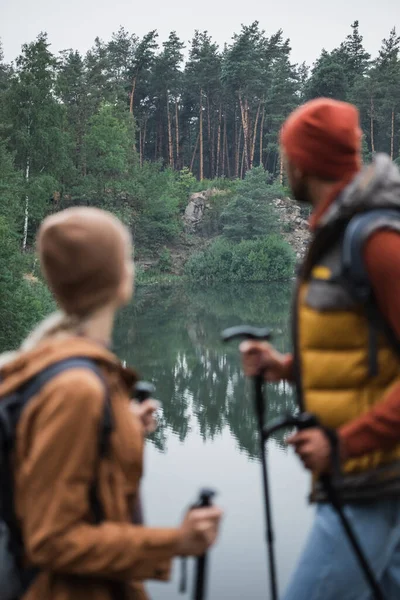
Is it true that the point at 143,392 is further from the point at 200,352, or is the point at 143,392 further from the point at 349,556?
the point at 200,352

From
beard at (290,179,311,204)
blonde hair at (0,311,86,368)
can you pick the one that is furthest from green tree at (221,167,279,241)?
blonde hair at (0,311,86,368)

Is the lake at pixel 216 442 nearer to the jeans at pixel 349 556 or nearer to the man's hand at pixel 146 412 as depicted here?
the man's hand at pixel 146 412

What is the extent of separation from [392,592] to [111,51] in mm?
41779

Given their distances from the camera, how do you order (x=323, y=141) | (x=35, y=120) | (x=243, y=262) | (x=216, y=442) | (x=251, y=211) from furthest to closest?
(x=251, y=211)
(x=243, y=262)
(x=35, y=120)
(x=216, y=442)
(x=323, y=141)

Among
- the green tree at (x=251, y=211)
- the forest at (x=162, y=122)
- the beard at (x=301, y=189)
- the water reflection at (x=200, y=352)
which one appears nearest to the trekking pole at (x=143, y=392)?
the beard at (x=301, y=189)

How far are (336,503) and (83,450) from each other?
590 millimetres

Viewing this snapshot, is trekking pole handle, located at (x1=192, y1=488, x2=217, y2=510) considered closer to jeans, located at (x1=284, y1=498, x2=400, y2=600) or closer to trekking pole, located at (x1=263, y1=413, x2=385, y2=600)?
trekking pole, located at (x1=263, y1=413, x2=385, y2=600)

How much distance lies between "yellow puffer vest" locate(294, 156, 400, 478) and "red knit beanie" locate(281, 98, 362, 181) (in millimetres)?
100

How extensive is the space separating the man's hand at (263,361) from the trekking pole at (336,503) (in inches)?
11.4

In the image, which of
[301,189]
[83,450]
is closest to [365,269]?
[301,189]

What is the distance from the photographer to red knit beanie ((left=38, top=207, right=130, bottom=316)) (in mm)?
1258

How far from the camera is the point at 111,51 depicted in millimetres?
41281

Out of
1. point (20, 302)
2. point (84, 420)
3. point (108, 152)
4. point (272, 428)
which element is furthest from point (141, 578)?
point (108, 152)

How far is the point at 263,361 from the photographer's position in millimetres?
1884
